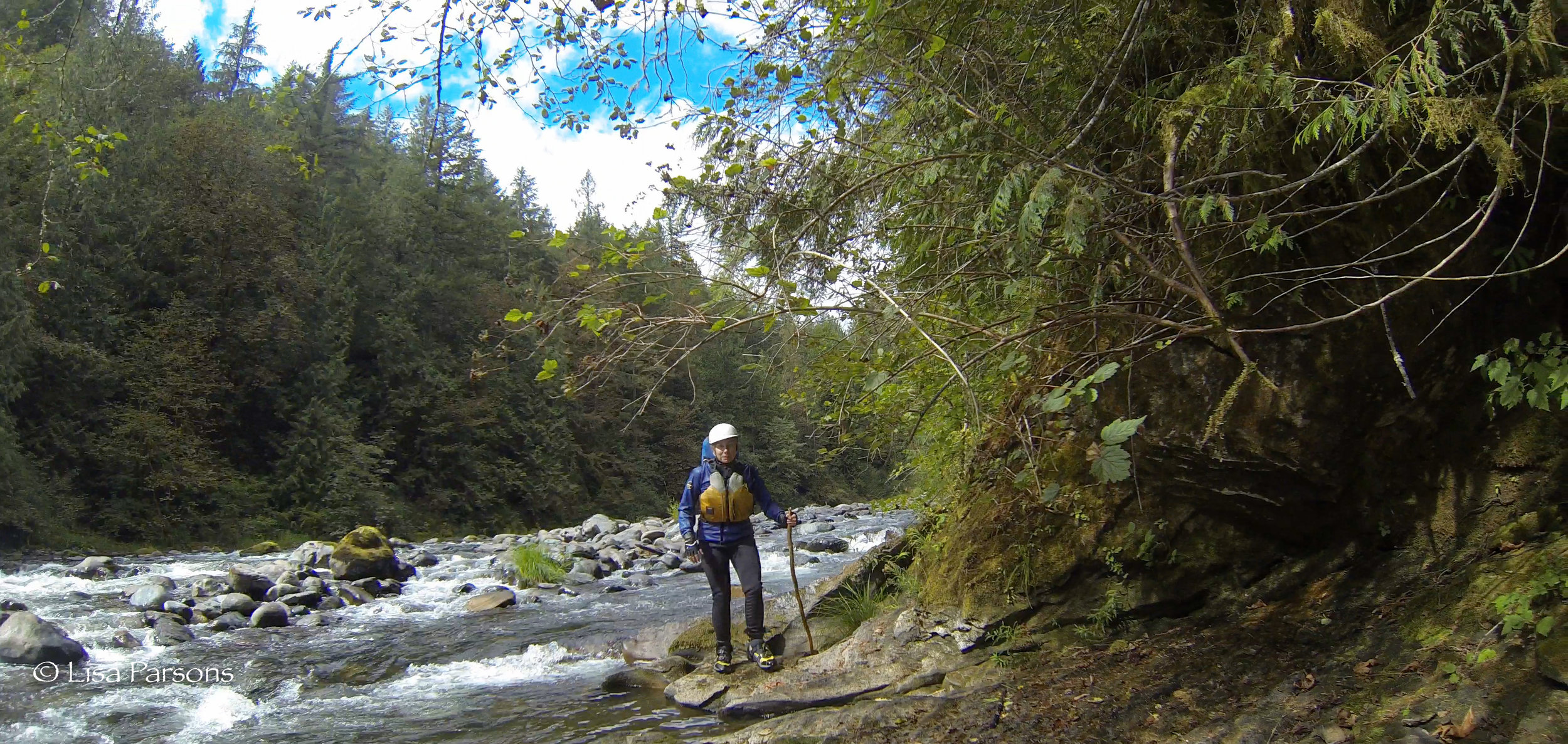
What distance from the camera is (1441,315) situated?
3928 mm

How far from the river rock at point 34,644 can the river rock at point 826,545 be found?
35.9 ft

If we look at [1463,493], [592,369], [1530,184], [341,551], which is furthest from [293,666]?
[1530,184]

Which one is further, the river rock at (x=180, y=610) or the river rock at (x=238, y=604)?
the river rock at (x=238, y=604)

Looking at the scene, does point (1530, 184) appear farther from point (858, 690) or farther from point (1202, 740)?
point (858, 690)

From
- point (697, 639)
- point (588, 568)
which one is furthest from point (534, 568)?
point (697, 639)

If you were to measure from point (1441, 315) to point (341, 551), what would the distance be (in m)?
13.1

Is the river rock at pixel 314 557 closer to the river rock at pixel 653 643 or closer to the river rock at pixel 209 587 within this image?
the river rock at pixel 209 587

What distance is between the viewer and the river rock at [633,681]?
6355 mm

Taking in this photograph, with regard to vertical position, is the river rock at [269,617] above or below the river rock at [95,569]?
below

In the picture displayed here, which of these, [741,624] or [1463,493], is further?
[741,624]

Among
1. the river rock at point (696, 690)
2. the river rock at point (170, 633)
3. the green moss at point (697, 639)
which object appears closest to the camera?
the river rock at point (696, 690)

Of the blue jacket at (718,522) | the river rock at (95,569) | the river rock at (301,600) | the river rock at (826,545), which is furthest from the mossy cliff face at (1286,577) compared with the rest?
the river rock at (95,569)

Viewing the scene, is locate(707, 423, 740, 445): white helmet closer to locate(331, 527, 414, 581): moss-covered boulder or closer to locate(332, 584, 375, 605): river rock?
locate(332, 584, 375, 605): river rock

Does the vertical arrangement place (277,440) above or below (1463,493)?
above
